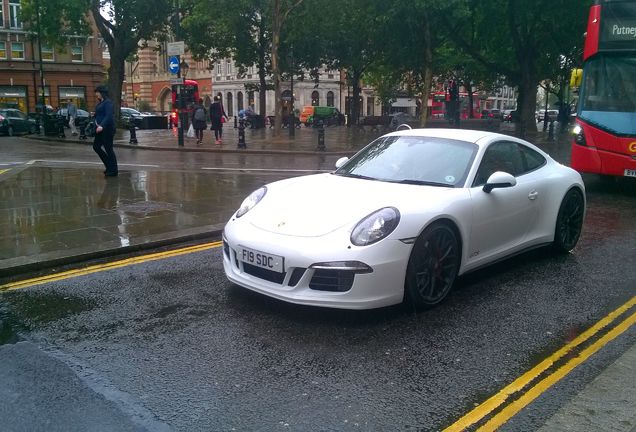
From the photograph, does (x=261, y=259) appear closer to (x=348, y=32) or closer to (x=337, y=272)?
(x=337, y=272)

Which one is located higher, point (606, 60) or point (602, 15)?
point (602, 15)

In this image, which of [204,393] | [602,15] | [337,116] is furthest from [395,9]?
[337,116]

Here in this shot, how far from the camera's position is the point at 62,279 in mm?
5926

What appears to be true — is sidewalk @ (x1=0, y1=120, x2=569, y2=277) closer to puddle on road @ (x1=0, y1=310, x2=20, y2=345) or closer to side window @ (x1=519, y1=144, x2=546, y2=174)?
puddle on road @ (x1=0, y1=310, x2=20, y2=345)

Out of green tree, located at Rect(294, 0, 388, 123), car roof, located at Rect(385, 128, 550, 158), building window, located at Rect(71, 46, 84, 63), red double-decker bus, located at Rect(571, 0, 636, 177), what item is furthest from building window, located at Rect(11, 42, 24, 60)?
car roof, located at Rect(385, 128, 550, 158)

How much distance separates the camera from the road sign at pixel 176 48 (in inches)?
844

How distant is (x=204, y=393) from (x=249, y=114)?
43340 millimetres

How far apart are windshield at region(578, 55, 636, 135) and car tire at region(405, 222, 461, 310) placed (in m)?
7.63

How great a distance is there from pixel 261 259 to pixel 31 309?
2025 millimetres

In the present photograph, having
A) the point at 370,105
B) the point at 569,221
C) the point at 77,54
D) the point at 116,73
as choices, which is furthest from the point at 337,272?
the point at 370,105

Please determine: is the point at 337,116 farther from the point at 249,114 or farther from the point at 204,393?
the point at 204,393

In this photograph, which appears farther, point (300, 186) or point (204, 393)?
point (300, 186)

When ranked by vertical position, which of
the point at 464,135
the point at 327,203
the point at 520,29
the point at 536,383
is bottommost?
the point at 536,383

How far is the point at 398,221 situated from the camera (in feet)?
15.2
